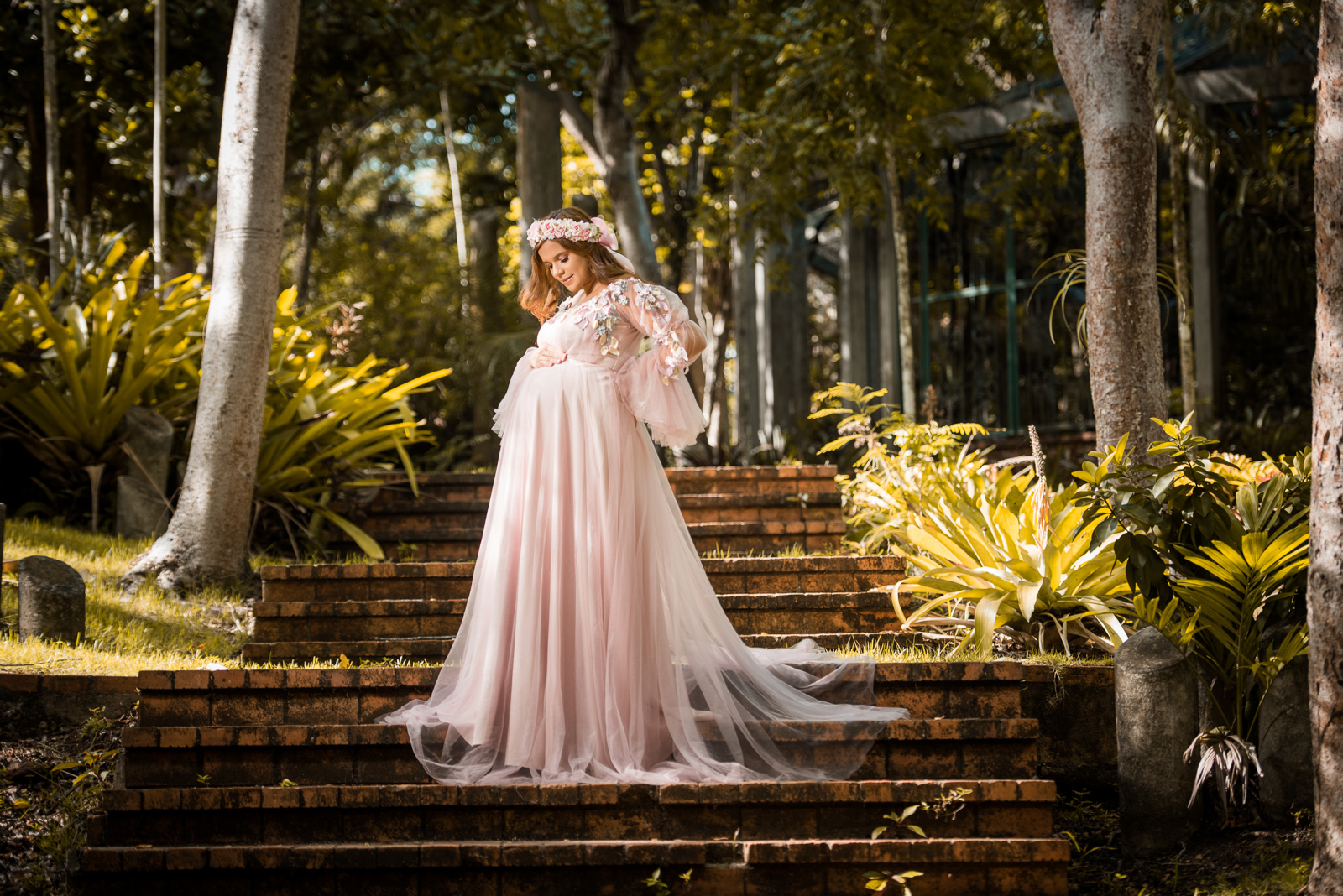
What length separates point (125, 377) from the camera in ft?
19.1

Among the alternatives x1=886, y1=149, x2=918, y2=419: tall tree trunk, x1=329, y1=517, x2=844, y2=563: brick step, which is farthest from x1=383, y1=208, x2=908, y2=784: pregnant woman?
x1=886, y1=149, x2=918, y2=419: tall tree trunk

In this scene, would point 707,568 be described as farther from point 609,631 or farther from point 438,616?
point 609,631

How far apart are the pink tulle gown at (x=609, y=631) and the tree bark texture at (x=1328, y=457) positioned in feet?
3.74

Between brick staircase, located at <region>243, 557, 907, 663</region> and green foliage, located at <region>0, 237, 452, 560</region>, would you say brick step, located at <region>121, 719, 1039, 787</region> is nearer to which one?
brick staircase, located at <region>243, 557, 907, 663</region>

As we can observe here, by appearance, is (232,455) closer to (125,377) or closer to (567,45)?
(125,377)

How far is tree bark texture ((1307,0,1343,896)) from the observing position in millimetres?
2854

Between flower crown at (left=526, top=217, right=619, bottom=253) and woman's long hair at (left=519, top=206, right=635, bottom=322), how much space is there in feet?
0.04

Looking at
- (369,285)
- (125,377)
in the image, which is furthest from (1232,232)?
(369,285)

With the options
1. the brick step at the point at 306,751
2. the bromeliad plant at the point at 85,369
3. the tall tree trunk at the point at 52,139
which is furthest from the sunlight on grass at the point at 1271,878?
the tall tree trunk at the point at 52,139

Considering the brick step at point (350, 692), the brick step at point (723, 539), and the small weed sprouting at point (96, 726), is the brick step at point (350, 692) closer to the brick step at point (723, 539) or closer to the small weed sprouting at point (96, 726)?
the small weed sprouting at point (96, 726)

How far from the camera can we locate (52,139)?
22.2ft

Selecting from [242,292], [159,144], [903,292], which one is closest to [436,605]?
[242,292]

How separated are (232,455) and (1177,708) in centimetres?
416

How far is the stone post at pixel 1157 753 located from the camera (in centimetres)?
329
